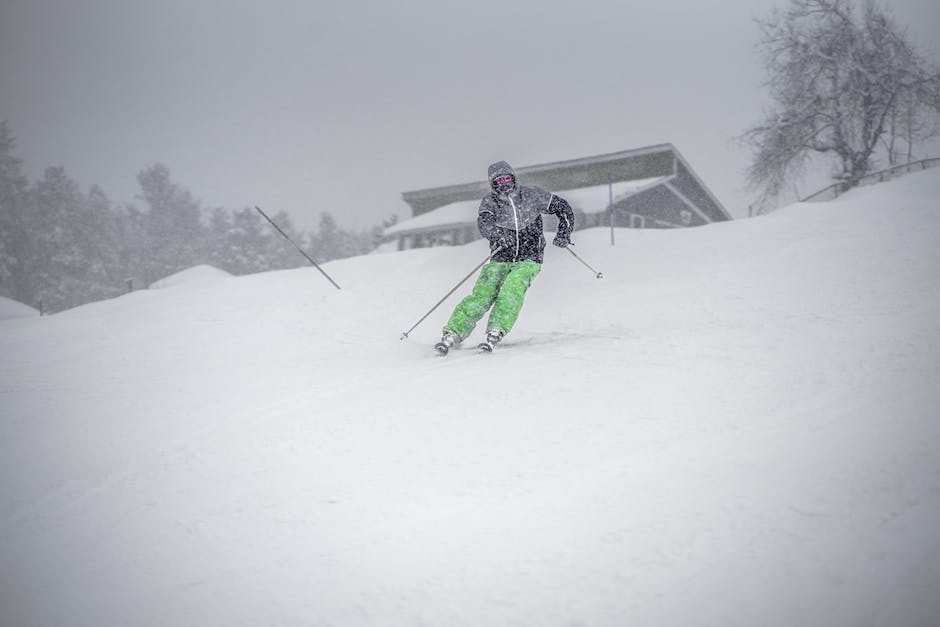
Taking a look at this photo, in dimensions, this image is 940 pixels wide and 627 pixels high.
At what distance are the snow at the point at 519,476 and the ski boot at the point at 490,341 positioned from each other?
0.12 meters

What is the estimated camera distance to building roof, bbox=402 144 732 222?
2375 cm

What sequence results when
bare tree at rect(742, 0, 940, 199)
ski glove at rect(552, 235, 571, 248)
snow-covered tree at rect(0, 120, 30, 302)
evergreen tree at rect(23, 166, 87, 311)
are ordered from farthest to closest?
evergreen tree at rect(23, 166, 87, 311) → snow-covered tree at rect(0, 120, 30, 302) → bare tree at rect(742, 0, 940, 199) → ski glove at rect(552, 235, 571, 248)

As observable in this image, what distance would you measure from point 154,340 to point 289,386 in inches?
145

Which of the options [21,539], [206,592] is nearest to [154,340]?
[21,539]

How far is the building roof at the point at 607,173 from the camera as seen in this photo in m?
23.8

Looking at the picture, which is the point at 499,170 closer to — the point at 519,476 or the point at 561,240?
the point at 561,240

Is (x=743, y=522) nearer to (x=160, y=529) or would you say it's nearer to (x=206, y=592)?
(x=206, y=592)

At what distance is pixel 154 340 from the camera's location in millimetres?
7336

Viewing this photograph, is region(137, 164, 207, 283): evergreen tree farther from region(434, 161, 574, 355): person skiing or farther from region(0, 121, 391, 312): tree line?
region(434, 161, 574, 355): person skiing

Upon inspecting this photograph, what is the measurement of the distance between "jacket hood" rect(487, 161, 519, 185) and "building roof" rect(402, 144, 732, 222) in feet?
55.0

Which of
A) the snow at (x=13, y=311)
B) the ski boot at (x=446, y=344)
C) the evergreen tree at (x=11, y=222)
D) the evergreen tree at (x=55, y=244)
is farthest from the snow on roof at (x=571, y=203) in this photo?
the evergreen tree at (x=11, y=222)

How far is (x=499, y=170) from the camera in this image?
600 cm

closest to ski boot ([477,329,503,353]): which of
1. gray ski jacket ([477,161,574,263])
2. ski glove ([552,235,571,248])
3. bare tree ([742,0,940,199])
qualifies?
gray ski jacket ([477,161,574,263])

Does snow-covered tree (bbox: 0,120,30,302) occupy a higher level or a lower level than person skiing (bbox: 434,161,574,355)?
higher
